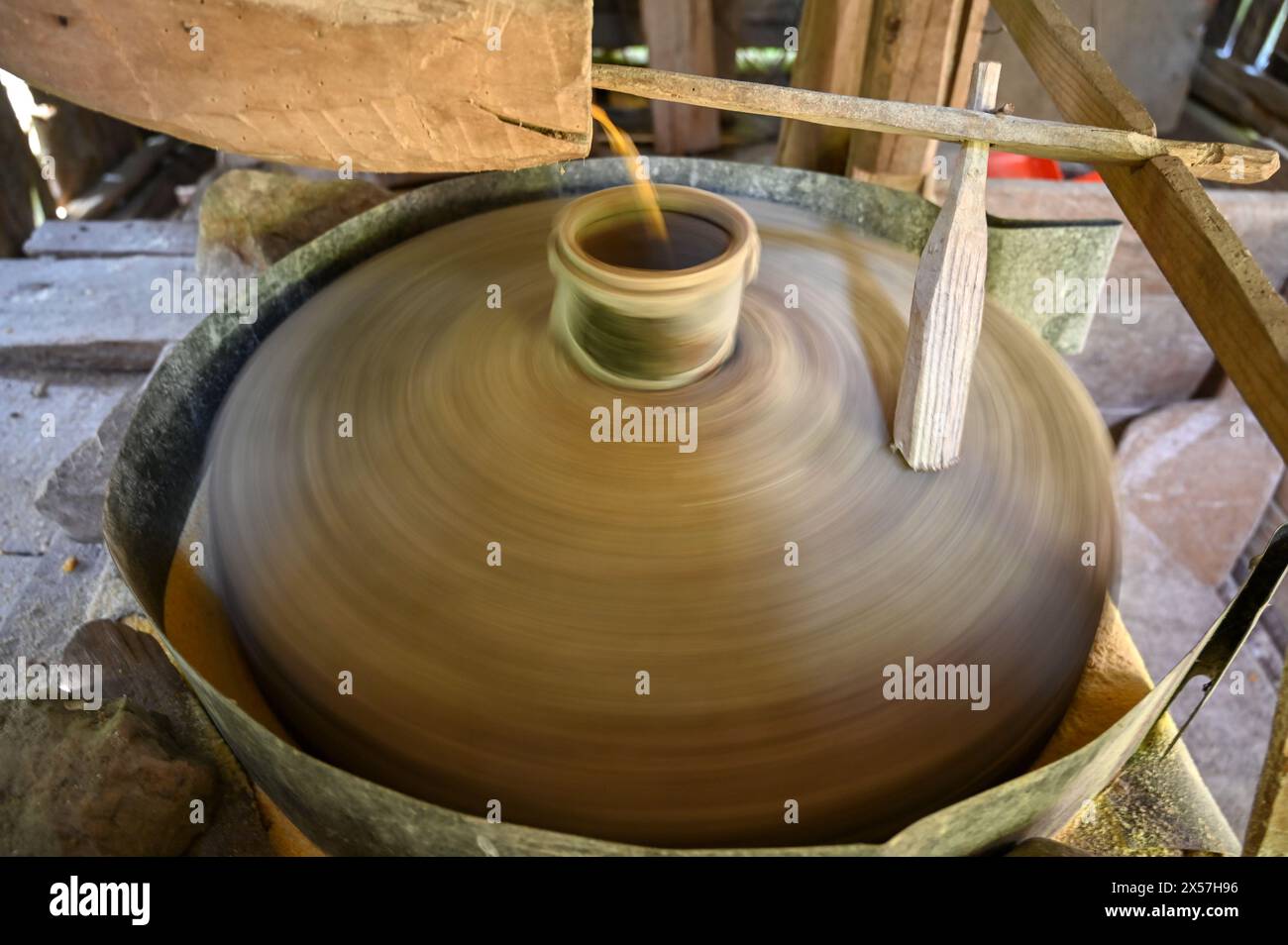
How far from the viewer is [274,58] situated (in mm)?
817

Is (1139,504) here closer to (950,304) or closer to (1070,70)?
(1070,70)

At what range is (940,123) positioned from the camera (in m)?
1.06

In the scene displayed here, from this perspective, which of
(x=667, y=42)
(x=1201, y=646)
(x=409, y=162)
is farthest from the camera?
(x=667, y=42)

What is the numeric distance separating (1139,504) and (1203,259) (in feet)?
10.5

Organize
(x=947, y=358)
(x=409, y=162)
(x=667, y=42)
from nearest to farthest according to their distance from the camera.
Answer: (x=409, y=162), (x=947, y=358), (x=667, y=42)

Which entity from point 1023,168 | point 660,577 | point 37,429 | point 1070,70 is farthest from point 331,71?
point 1023,168

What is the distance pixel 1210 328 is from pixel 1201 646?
0.36 meters

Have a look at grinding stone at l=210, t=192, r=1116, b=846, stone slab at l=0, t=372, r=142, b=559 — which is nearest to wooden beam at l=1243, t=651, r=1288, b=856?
grinding stone at l=210, t=192, r=1116, b=846

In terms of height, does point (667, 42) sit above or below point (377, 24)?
below

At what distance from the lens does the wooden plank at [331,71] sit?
80cm

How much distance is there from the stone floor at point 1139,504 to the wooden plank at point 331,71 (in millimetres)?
1225

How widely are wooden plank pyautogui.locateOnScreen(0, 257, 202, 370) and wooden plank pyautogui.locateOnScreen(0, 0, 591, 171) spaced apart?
190 cm

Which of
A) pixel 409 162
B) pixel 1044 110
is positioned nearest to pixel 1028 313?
pixel 409 162

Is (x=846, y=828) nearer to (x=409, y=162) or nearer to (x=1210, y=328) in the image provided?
(x=1210, y=328)
